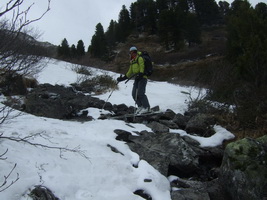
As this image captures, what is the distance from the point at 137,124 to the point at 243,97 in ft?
8.33

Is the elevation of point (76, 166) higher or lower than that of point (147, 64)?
lower

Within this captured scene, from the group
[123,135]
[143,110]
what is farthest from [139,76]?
[123,135]

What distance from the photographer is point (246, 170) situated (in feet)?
11.9

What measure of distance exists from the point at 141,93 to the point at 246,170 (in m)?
3.88

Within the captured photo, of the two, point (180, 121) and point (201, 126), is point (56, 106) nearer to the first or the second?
point (180, 121)

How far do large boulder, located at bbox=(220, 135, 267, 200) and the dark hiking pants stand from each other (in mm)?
3394

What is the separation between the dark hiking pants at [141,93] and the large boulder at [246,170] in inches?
134

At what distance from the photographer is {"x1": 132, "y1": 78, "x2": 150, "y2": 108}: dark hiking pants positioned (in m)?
7.07

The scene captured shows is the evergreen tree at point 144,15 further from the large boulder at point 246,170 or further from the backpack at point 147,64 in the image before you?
the large boulder at point 246,170

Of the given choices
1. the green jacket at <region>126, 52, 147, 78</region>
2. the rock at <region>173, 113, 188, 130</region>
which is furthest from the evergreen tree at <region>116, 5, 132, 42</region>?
the rock at <region>173, 113, 188, 130</region>

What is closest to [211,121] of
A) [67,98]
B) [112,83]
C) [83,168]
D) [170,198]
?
[170,198]

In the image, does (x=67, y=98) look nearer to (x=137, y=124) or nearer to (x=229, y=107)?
(x=137, y=124)

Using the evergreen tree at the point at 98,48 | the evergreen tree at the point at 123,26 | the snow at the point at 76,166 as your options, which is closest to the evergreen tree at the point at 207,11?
the evergreen tree at the point at 123,26

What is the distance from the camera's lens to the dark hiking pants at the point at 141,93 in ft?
23.2
